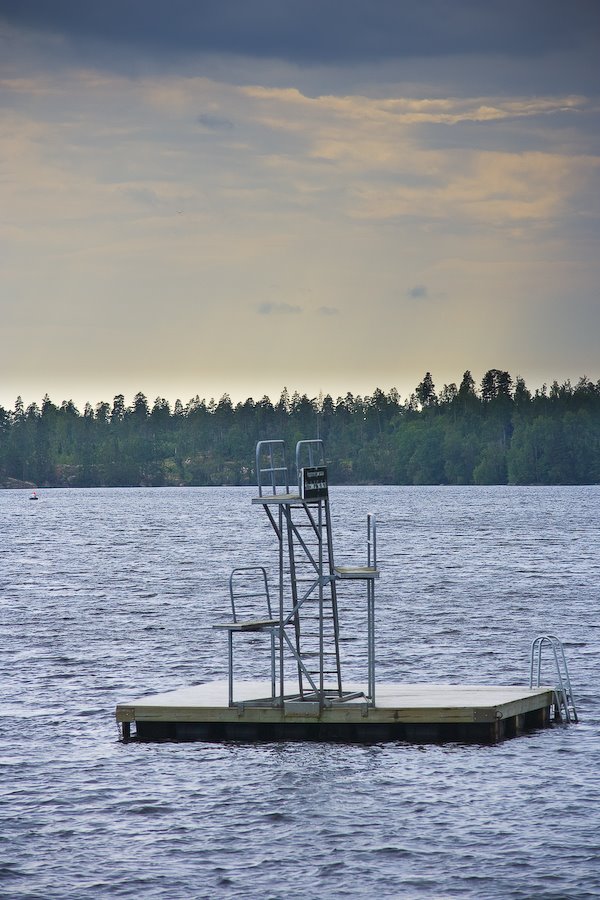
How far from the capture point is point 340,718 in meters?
26.0

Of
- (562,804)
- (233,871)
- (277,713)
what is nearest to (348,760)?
(277,713)

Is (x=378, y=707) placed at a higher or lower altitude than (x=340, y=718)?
higher

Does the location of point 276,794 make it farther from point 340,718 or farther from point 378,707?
point 378,707

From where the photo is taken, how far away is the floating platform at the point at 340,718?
25.8 m

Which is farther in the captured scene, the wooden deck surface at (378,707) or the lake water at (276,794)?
the wooden deck surface at (378,707)

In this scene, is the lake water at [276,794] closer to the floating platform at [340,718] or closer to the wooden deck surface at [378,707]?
the floating platform at [340,718]

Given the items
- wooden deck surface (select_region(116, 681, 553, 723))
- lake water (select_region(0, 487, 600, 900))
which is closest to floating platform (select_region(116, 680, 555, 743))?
wooden deck surface (select_region(116, 681, 553, 723))

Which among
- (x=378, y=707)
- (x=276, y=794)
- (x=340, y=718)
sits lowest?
(x=276, y=794)

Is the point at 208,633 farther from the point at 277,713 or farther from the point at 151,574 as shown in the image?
the point at 151,574

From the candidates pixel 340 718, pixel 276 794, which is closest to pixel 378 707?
pixel 340 718

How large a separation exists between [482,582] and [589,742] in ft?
155

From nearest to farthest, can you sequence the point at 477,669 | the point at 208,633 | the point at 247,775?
the point at 247,775 < the point at 477,669 < the point at 208,633

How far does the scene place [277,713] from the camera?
26156 mm

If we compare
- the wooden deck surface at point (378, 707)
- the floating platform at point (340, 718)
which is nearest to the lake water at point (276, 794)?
the floating platform at point (340, 718)
